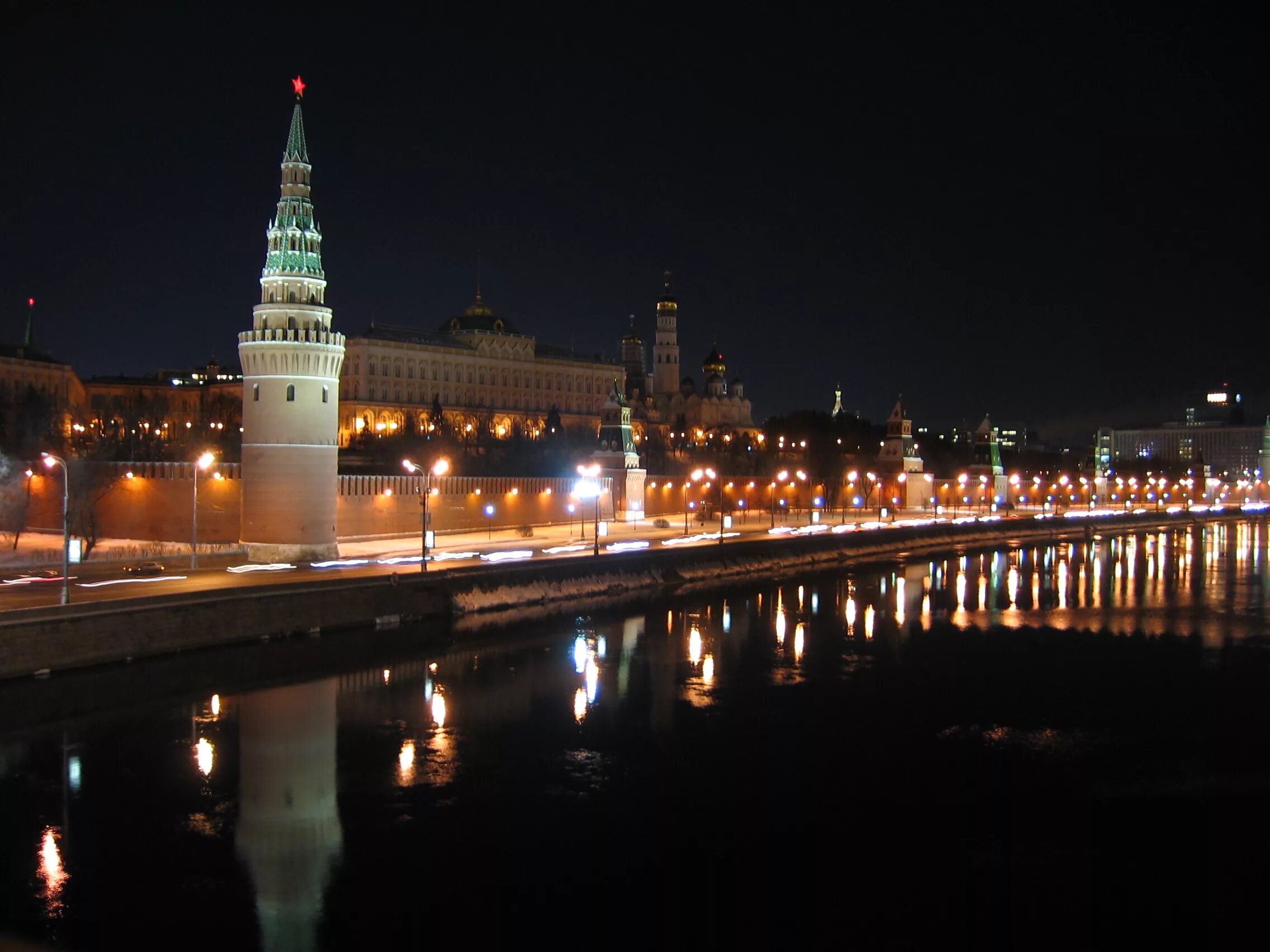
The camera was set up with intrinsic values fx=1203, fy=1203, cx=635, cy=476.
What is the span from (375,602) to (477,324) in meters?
84.0

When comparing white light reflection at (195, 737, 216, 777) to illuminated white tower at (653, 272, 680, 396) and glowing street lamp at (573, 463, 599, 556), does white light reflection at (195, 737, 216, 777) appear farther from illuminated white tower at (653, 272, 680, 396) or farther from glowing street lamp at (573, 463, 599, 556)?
illuminated white tower at (653, 272, 680, 396)

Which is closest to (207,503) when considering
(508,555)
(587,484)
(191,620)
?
(508,555)

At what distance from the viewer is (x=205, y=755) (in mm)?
19922

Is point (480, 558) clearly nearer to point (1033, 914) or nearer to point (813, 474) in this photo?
point (1033, 914)

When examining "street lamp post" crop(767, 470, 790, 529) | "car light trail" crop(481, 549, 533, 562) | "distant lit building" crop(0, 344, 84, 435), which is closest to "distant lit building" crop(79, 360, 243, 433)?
"distant lit building" crop(0, 344, 84, 435)

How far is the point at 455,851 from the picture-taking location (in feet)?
50.6

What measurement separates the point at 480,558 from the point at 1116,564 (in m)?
32.8

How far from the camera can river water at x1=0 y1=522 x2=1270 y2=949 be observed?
44.7ft

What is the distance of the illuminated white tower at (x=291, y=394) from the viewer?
36.8 metres

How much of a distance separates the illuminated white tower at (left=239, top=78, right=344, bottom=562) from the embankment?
19.2 ft

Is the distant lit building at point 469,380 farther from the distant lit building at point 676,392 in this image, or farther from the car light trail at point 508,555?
the car light trail at point 508,555

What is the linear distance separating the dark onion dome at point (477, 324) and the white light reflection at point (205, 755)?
3622 inches

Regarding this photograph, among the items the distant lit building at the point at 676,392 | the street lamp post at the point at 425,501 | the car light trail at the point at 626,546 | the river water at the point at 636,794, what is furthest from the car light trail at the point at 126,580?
the distant lit building at the point at 676,392

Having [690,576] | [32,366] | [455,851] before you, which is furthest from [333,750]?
[32,366]
